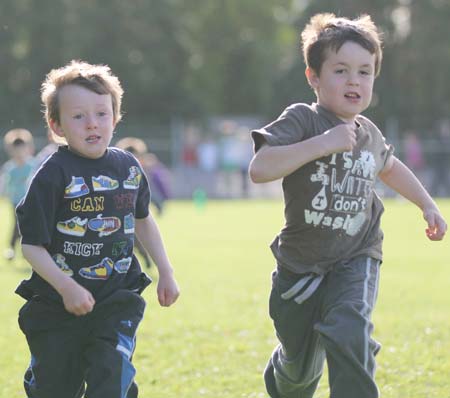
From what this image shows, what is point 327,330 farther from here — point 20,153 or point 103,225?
point 20,153

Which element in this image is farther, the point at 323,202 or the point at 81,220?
the point at 323,202

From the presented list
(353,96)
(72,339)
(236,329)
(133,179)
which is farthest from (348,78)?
(236,329)

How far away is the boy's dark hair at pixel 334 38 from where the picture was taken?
4.54 meters

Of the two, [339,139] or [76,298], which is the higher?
[339,139]

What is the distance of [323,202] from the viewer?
14.7ft

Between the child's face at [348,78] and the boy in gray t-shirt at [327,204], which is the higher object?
the child's face at [348,78]

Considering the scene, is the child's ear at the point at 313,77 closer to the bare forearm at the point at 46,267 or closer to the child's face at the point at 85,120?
the child's face at the point at 85,120

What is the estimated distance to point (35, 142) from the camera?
3772cm

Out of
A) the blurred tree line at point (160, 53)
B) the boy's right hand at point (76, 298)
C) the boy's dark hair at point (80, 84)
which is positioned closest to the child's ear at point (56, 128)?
the boy's dark hair at point (80, 84)

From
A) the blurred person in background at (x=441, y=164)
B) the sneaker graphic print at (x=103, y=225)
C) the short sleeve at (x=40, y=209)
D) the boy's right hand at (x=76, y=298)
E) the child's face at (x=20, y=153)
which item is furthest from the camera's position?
the blurred person in background at (x=441, y=164)

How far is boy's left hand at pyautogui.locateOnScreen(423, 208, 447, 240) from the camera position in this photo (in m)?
4.66

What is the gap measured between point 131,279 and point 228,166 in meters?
31.9

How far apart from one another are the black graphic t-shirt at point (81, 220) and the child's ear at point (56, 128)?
0.09 metres

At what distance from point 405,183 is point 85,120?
1601mm
